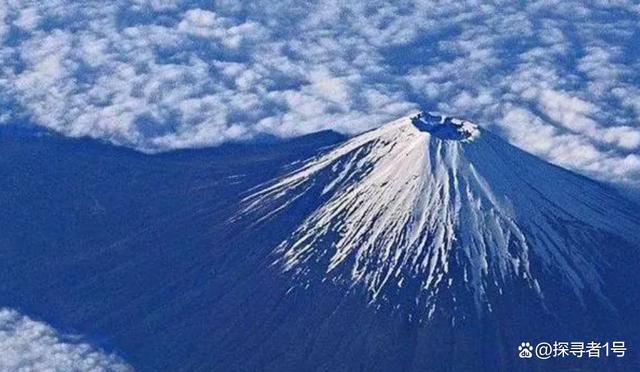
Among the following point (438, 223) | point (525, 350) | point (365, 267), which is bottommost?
point (525, 350)

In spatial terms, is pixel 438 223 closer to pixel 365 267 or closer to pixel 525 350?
pixel 365 267

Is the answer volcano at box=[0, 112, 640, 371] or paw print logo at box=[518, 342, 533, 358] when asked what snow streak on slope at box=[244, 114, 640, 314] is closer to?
volcano at box=[0, 112, 640, 371]

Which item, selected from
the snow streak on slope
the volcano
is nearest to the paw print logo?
the volcano

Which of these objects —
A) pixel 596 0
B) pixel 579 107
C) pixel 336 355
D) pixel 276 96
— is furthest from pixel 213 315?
pixel 596 0

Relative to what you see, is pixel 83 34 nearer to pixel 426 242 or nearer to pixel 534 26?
pixel 534 26

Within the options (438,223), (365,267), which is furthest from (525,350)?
(365,267)
